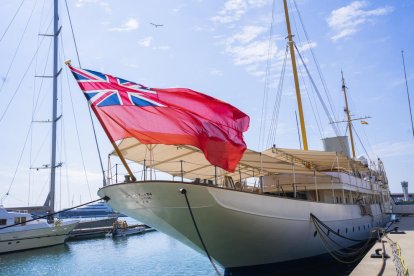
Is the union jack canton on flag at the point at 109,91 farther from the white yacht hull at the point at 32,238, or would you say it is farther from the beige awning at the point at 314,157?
the white yacht hull at the point at 32,238

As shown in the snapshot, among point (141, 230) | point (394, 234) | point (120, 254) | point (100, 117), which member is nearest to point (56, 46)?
point (120, 254)

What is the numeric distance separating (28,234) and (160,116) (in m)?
31.5

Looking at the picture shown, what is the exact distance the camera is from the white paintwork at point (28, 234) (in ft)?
104

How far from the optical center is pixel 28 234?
33.6 metres

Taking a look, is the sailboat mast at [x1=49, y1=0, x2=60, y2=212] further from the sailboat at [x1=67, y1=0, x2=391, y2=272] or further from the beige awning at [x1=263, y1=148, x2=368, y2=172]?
the beige awning at [x1=263, y1=148, x2=368, y2=172]

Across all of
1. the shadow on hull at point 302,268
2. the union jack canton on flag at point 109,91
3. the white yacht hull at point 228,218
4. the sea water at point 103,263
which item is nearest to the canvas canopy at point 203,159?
the white yacht hull at point 228,218

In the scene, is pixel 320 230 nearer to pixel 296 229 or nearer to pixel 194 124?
pixel 296 229

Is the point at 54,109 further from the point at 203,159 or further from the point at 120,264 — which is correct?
the point at 203,159

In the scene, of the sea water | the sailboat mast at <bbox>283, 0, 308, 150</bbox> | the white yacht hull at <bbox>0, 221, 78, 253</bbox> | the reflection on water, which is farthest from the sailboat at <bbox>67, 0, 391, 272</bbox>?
the white yacht hull at <bbox>0, 221, 78, 253</bbox>

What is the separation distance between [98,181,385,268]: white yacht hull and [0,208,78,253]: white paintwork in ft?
85.0

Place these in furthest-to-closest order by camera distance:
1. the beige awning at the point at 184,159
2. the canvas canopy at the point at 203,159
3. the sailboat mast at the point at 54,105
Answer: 1. the sailboat mast at the point at 54,105
2. the canvas canopy at the point at 203,159
3. the beige awning at the point at 184,159

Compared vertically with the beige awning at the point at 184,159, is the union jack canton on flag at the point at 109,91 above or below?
above

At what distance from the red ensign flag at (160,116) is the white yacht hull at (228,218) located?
132 cm

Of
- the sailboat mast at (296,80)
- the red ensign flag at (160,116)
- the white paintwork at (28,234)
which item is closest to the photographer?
the red ensign flag at (160,116)
